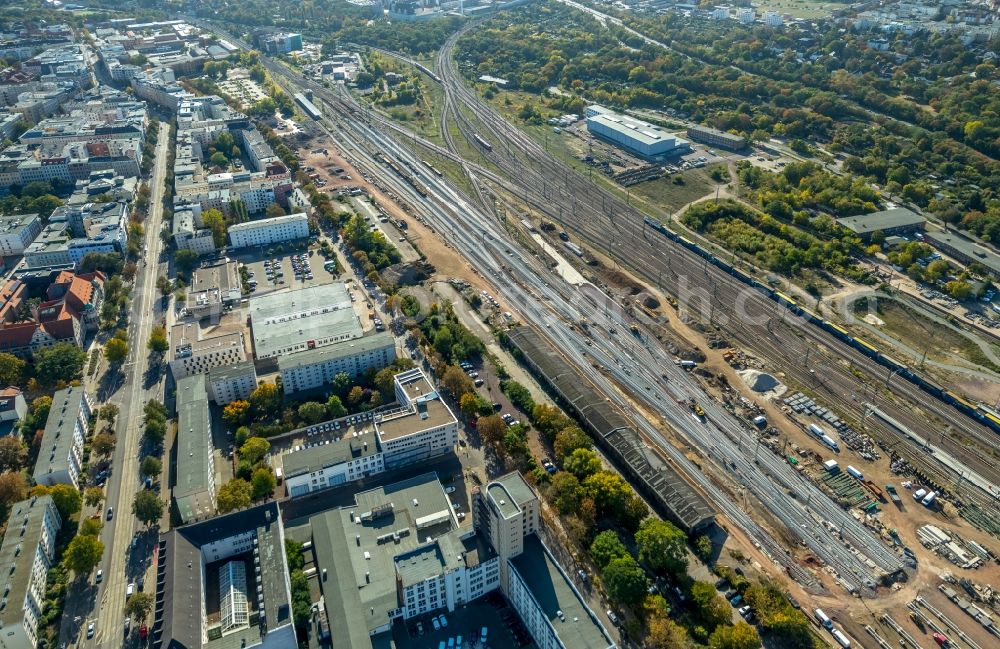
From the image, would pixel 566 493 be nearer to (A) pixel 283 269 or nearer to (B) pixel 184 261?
(A) pixel 283 269

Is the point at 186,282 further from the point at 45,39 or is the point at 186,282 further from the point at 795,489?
the point at 45,39

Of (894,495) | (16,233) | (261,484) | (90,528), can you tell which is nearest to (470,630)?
(261,484)

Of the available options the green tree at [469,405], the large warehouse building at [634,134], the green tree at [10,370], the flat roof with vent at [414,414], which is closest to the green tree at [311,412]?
the flat roof with vent at [414,414]

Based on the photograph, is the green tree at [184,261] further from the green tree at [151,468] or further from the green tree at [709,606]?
the green tree at [709,606]

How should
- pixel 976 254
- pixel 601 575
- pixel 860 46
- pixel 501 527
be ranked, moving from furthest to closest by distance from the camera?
pixel 860 46, pixel 976 254, pixel 601 575, pixel 501 527

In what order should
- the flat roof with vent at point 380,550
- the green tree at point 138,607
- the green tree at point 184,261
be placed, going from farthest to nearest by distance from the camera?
the green tree at point 184,261 < the green tree at point 138,607 < the flat roof with vent at point 380,550

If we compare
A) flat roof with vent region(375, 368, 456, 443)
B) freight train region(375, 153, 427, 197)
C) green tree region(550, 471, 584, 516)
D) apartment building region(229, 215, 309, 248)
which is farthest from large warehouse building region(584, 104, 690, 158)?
green tree region(550, 471, 584, 516)

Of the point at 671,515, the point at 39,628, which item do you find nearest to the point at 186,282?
the point at 39,628
